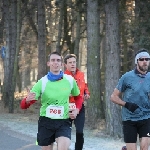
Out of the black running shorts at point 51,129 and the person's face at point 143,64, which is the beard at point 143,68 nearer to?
the person's face at point 143,64

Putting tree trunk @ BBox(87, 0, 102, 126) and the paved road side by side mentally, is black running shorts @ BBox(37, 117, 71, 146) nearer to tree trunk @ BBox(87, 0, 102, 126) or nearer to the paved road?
the paved road

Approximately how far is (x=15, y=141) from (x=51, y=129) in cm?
589

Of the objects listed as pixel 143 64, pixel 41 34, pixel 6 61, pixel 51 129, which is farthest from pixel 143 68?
pixel 41 34

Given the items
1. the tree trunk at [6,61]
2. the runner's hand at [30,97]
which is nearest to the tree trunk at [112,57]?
the runner's hand at [30,97]

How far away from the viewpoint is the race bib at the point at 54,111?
23.1ft

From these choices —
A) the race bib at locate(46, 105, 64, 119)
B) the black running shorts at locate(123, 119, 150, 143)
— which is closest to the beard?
the black running shorts at locate(123, 119, 150, 143)

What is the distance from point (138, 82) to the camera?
23.7 ft

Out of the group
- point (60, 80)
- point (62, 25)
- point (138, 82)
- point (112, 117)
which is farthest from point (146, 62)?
point (62, 25)

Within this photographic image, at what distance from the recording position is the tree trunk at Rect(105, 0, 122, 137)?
1527 cm

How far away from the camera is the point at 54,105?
709cm

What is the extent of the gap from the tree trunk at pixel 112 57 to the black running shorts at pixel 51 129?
27.0 ft

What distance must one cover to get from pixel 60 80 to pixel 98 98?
1089 centimetres

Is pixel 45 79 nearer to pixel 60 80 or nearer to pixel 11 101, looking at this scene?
pixel 60 80

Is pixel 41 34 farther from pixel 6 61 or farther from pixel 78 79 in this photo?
pixel 78 79
